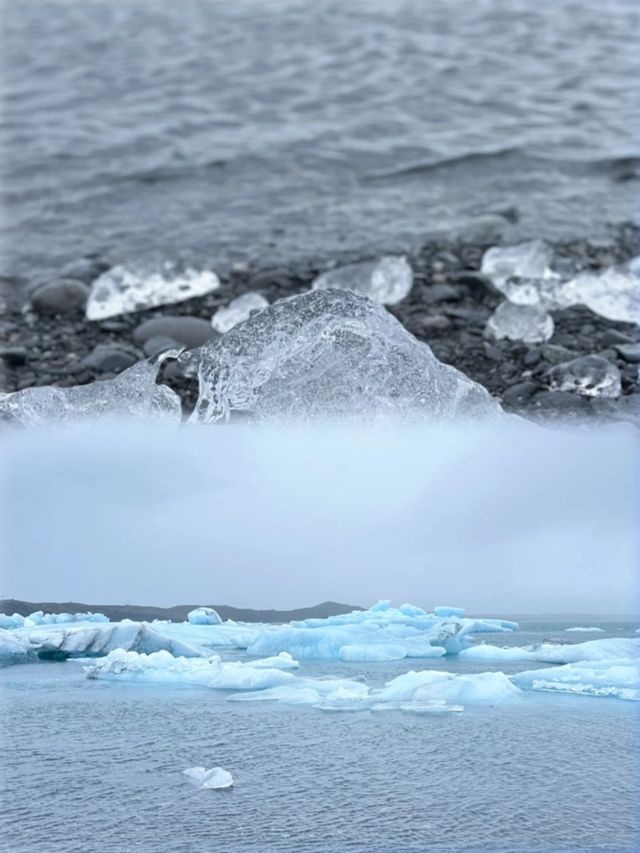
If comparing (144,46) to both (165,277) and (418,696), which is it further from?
(418,696)

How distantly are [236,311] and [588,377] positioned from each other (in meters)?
2.08

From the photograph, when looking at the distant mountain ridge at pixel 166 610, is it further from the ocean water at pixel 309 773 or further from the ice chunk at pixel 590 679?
the ice chunk at pixel 590 679

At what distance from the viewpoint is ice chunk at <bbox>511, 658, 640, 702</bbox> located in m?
3.00

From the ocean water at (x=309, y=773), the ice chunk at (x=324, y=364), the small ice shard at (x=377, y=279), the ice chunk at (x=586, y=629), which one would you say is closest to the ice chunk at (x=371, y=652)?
the ocean water at (x=309, y=773)

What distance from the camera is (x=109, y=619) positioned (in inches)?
128

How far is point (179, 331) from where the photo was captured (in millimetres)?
5590

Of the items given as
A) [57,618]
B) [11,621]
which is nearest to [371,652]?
[57,618]

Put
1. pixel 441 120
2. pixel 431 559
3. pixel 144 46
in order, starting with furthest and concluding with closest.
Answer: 1. pixel 144 46
2. pixel 441 120
3. pixel 431 559

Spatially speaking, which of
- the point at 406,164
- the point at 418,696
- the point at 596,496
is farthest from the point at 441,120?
the point at 418,696

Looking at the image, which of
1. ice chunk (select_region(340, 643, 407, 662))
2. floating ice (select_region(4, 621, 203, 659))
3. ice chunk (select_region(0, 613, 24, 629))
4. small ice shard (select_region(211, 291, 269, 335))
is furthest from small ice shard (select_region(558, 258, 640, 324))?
ice chunk (select_region(0, 613, 24, 629))

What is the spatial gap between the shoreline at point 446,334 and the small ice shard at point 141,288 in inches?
3.4

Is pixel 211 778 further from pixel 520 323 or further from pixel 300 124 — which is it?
pixel 300 124

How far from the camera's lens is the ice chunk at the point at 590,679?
3.00 meters

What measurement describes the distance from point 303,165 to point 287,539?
5592mm
